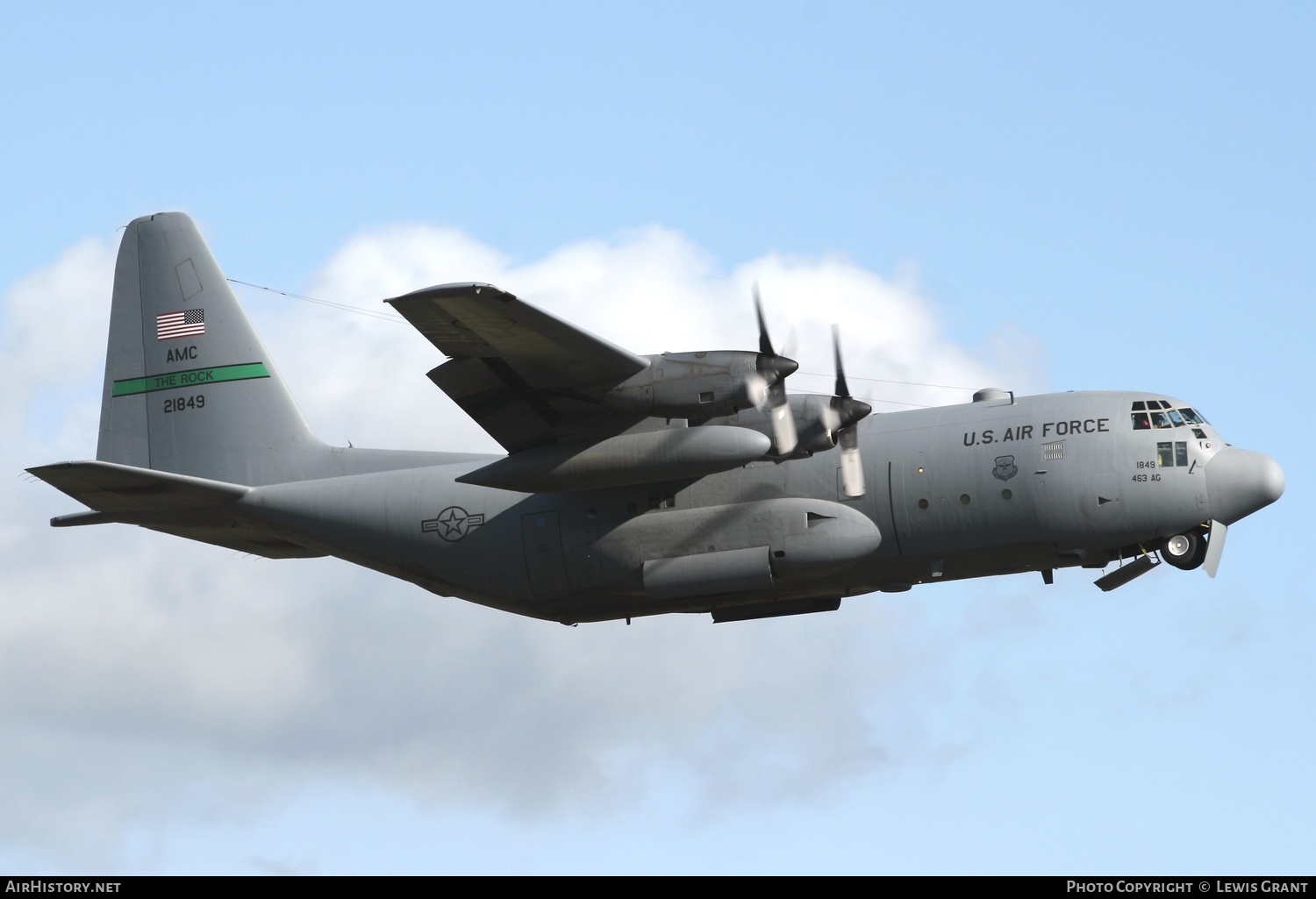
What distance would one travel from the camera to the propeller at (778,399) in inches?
821

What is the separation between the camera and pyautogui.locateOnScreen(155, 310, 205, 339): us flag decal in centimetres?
2672

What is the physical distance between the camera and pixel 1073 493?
21.6 meters

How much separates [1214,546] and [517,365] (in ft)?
32.6

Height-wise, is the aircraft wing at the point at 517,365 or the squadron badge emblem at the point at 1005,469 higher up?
the aircraft wing at the point at 517,365

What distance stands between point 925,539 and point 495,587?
253 inches

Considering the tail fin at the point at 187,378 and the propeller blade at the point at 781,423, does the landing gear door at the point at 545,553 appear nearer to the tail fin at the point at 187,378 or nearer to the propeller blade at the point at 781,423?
the propeller blade at the point at 781,423

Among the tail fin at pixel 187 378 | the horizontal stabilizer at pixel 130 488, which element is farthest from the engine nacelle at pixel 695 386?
the tail fin at pixel 187 378

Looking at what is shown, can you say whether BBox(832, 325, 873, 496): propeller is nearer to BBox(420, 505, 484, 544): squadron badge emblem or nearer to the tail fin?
BBox(420, 505, 484, 544): squadron badge emblem

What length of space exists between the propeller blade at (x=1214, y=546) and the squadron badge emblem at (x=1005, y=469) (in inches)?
111

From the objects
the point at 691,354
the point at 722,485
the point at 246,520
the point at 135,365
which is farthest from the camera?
the point at 135,365

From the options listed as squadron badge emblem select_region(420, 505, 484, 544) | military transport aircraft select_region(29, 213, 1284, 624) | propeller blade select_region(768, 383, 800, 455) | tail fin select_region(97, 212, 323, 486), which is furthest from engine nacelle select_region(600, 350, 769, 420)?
tail fin select_region(97, 212, 323, 486)

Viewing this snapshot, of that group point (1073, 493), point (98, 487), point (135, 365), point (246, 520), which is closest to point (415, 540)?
point (246, 520)

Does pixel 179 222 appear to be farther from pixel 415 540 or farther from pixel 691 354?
pixel 691 354

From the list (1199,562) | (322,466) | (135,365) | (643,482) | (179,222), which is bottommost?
(1199,562)
